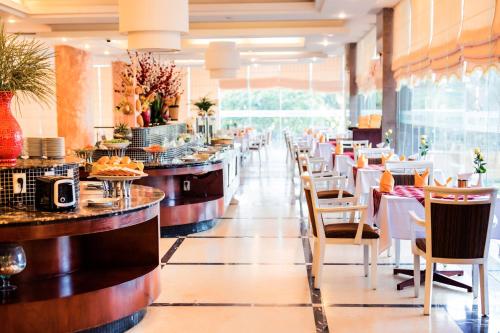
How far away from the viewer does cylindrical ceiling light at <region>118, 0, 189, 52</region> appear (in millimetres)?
6359

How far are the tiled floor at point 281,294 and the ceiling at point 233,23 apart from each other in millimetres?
5656

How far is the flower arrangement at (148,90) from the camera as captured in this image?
7.59 meters

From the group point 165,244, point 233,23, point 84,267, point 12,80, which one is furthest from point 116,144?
point 233,23

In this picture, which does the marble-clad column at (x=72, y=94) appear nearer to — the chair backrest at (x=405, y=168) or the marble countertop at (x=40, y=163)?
the chair backrest at (x=405, y=168)

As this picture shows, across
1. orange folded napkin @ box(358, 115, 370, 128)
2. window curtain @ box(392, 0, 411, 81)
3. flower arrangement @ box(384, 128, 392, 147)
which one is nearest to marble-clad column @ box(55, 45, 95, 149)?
orange folded napkin @ box(358, 115, 370, 128)

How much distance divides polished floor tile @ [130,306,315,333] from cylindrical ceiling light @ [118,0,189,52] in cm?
284

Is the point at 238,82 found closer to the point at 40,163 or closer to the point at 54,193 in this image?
the point at 40,163

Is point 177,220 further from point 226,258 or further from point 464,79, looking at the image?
point 464,79

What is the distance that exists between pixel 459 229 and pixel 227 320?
5.34 ft

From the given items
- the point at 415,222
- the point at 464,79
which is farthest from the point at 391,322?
the point at 464,79

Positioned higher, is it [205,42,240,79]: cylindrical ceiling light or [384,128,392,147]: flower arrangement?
[205,42,240,79]: cylindrical ceiling light

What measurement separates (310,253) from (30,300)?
3308mm

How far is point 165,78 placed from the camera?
837cm

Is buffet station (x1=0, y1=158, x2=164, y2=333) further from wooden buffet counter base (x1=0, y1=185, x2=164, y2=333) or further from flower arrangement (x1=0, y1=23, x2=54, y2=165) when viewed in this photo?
flower arrangement (x1=0, y1=23, x2=54, y2=165)
